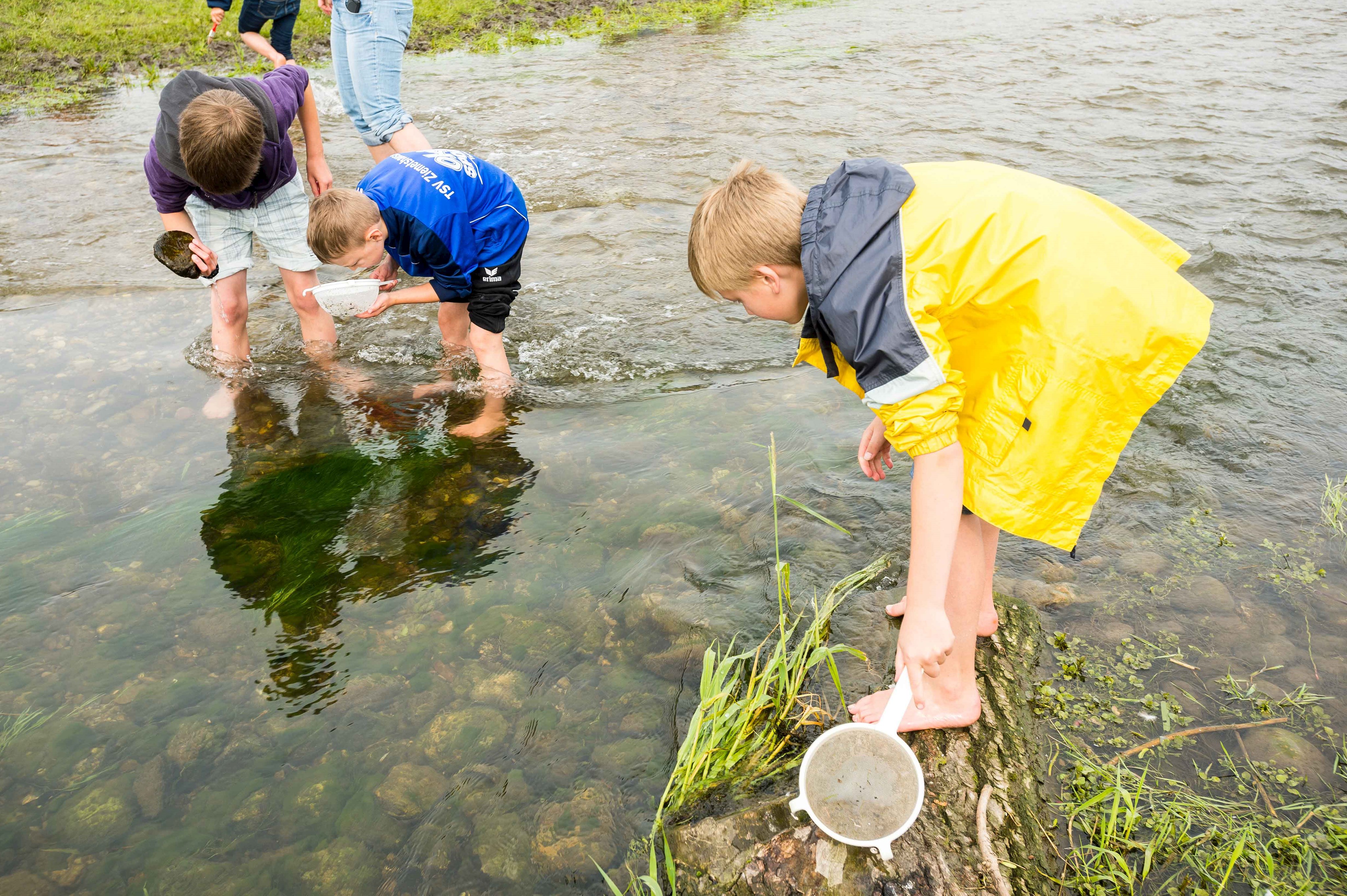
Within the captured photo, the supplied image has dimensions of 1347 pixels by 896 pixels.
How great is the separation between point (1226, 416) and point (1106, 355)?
2.38 metres

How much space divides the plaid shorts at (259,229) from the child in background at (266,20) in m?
4.66

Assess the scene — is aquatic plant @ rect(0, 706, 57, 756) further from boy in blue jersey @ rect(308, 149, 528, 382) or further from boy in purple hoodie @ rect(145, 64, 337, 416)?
boy in blue jersey @ rect(308, 149, 528, 382)

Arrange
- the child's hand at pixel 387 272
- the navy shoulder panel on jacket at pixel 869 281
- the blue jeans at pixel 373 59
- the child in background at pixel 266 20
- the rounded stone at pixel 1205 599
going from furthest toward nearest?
the child in background at pixel 266 20 → the blue jeans at pixel 373 59 → the child's hand at pixel 387 272 → the rounded stone at pixel 1205 599 → the navy shoulder panel on jacket at pixel 869 281

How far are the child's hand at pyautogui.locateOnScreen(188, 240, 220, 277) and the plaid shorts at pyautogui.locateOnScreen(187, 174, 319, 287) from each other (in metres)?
0.07

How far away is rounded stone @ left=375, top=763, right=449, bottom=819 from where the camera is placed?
2.15 m

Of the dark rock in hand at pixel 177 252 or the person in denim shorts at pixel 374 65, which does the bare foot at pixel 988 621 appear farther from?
the person in denim shorts at pixel 374 65

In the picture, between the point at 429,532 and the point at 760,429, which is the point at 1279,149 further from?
the point at 429,532

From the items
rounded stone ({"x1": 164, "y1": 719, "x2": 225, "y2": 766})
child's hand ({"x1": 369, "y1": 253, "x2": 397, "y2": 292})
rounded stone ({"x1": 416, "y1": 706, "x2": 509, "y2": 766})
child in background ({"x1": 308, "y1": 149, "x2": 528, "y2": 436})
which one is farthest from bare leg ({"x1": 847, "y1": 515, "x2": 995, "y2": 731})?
child's hand ({"x1": 369, "y1": 253, "x2": 397, "y2": 292})

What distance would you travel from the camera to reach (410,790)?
7.18ft

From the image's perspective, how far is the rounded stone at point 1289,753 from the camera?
2115mm

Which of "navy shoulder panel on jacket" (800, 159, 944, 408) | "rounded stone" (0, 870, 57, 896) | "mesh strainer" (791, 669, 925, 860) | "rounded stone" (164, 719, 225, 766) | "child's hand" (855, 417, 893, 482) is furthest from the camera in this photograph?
"child's hand" (855, 417, 893, 482)

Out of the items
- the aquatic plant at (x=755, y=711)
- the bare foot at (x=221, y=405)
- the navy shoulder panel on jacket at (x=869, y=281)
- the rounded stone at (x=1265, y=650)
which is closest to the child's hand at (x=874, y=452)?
the aquatic plant at (x=755, y=711)

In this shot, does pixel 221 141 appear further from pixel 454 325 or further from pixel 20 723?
pixel 20 723

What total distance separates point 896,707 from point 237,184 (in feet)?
10.9
